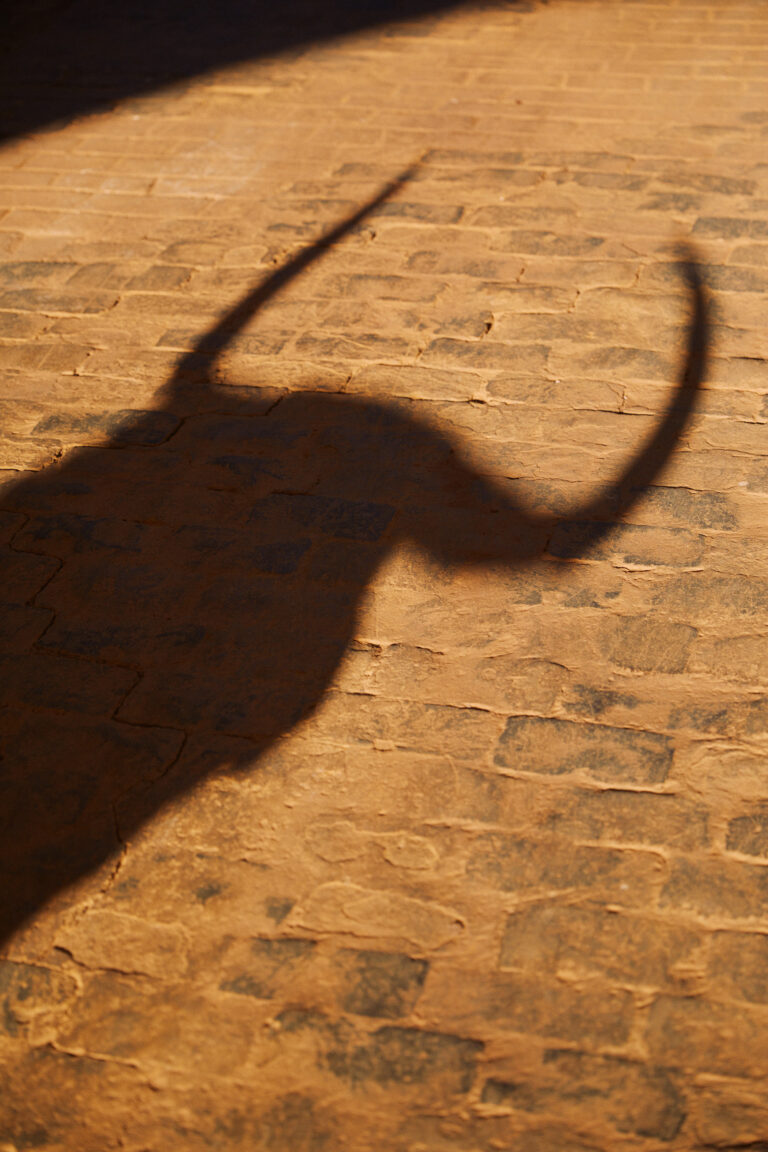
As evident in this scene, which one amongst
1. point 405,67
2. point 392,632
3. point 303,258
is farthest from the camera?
point 405,67

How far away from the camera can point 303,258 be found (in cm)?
461

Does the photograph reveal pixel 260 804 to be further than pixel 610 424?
No

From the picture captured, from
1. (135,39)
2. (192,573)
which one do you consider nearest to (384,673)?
(192,573)

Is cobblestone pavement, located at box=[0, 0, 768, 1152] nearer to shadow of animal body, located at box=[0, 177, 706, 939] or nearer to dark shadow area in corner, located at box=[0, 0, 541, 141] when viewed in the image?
shadow of animal body, located at box=[0, 177, 706, 939]

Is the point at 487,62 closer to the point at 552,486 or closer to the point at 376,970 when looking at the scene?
the point at 552,486

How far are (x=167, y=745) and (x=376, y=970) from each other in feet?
2.58

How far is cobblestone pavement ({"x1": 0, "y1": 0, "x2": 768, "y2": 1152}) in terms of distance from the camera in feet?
6.57

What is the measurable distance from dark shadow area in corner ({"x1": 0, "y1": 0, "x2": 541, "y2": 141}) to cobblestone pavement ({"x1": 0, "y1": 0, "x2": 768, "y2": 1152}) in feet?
5.87

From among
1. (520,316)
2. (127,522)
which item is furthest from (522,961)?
(520,316)

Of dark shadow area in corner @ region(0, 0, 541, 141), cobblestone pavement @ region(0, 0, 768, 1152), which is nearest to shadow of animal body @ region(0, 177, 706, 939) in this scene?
cobblestone pavement @ region(0, 0, 768, 1152)

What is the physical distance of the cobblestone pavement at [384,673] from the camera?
6.57 ft

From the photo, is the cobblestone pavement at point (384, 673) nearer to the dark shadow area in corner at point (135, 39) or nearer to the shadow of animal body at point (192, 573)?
the shadow of animal body at point (192, 573)

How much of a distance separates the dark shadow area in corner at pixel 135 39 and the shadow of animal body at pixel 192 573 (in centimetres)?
356

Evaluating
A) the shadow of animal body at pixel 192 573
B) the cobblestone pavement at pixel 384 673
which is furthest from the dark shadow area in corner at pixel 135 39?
the shadow of animal body at pixel 192 573
